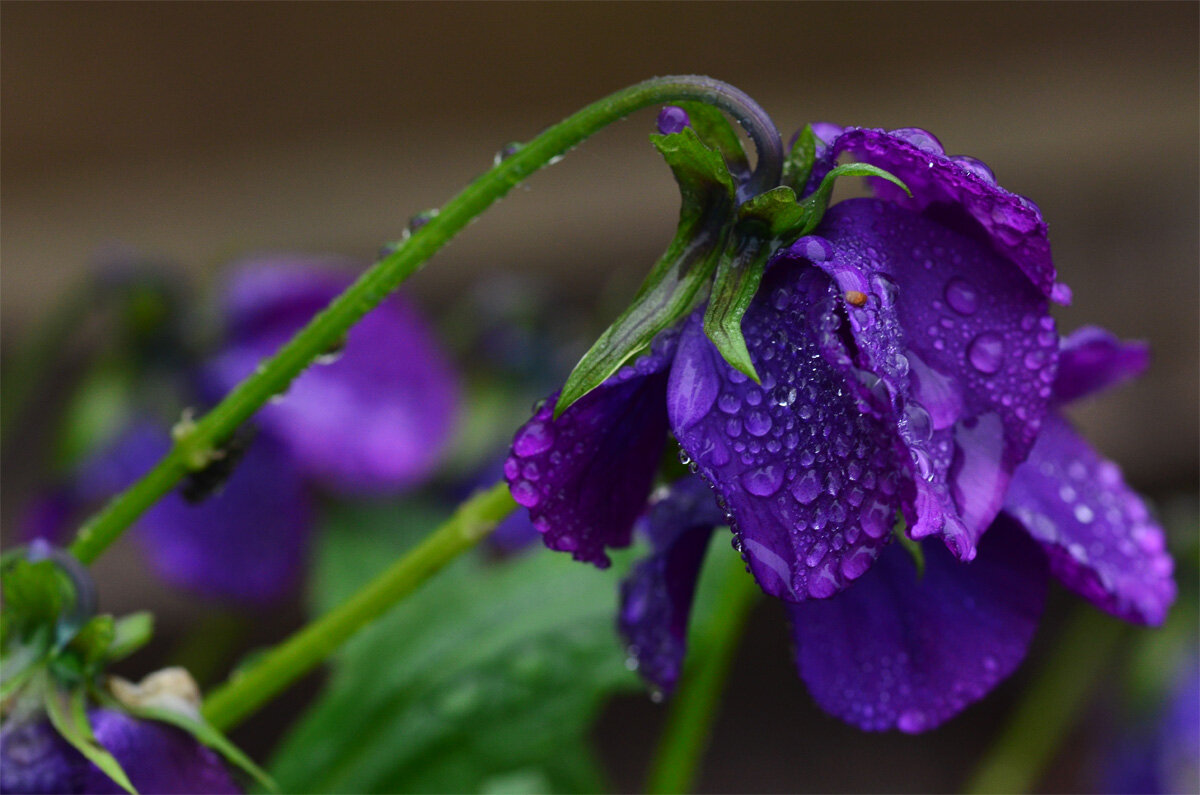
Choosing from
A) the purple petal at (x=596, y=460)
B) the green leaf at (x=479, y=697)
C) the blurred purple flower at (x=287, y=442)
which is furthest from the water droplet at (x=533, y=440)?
the blurred purple flower at (x=287, y=442)

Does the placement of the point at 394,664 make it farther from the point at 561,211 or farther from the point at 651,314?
the point at 561,211

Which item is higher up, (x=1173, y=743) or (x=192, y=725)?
(x=192, y=725)

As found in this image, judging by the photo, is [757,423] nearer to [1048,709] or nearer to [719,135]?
[719,135]

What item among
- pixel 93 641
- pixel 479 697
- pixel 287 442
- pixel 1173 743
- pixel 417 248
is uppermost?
pixel 417 248

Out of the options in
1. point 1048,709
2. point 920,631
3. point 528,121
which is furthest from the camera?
point 528,121

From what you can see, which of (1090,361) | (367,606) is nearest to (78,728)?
(367,606)

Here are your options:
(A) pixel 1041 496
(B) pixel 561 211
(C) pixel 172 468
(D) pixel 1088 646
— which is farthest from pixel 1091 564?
(B) pixel 561 211
